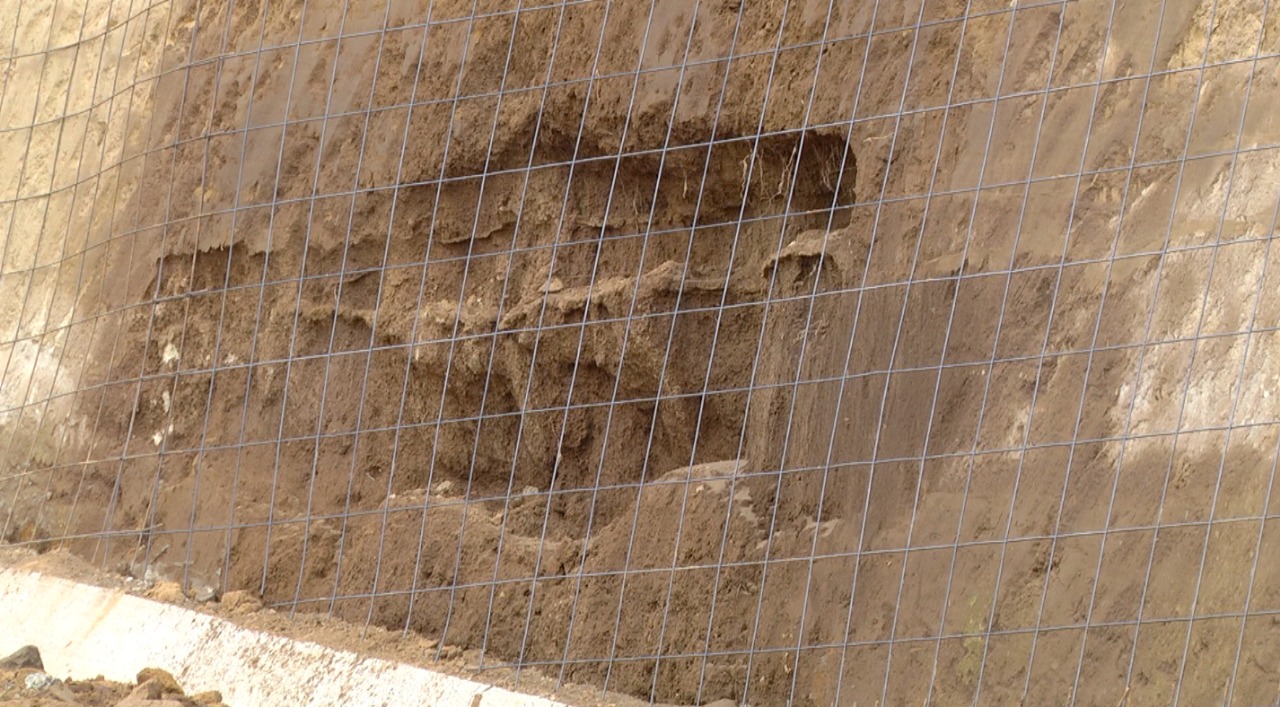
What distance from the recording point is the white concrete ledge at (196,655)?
15.6 feet

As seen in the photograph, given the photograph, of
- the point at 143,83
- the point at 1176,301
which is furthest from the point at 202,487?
the point at 1176,301

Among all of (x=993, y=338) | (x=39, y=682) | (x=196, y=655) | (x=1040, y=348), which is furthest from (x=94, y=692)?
(x=1040, y=348)

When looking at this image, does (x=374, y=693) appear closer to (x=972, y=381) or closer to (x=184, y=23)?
(x=972, y=381)

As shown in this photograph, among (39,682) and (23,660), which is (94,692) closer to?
(39,682)

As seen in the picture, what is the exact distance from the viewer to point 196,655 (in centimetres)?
530

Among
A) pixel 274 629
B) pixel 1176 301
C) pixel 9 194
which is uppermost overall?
pixel 1176 301

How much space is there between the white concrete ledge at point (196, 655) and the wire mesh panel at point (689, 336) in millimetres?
233

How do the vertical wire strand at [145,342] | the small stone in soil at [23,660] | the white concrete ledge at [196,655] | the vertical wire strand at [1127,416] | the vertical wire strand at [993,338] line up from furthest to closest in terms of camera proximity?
the vertical wire strand at [145,342], the small stone in soil at [23,660], the white concrete ledge at [196,655], the vertical wire strand at [993,338], the vertical wire strand at [1127,416]

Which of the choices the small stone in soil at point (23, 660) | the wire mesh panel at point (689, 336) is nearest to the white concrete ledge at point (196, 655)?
the small stone in soil at point (23, 660)

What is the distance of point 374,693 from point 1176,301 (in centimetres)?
244

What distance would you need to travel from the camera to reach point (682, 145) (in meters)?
5.20

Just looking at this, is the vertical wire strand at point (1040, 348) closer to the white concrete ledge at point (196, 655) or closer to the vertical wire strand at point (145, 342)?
the white concrete ledge at point (196, 655)

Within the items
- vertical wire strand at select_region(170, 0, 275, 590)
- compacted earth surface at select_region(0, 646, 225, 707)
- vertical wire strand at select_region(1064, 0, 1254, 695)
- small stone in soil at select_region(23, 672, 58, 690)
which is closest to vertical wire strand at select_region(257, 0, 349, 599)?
vertical wire strand at select_region(170, 0, 275, 590)

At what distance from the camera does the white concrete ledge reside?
15.6 feet
